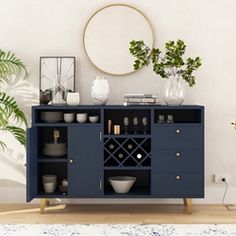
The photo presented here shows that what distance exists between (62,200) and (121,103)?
1.02 m

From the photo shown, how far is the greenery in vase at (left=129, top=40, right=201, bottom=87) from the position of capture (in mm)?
4062

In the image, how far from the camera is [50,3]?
441 cm

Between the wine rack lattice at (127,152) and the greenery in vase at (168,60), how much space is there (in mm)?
593

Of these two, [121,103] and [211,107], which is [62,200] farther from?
[211,107]

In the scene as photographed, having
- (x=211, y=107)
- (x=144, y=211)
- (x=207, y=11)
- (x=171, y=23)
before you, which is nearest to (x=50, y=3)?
(x=171, y=23)

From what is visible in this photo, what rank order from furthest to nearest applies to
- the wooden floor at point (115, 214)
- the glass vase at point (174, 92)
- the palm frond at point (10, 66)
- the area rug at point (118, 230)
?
the palm frond at point (10, 66) → the glass vase at point (174, 92) → the wooden floor at point (115, 214) → the area rug at point (118, 230)

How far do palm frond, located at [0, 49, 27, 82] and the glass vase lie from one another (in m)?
1.27

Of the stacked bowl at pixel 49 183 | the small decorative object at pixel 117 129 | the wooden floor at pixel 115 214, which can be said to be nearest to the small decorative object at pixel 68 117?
the small decorative object at pixel 117 129

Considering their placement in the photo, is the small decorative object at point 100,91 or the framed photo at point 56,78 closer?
the small decorative object at point 100,91

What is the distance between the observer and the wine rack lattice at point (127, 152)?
412cm

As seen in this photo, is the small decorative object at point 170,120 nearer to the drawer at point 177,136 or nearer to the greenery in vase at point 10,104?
the drawer at point 177,136

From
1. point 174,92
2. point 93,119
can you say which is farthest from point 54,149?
point 174,92

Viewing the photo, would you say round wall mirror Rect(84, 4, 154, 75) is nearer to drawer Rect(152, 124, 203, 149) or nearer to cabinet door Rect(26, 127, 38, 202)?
drawer Rect(152, 124, 203, 149)

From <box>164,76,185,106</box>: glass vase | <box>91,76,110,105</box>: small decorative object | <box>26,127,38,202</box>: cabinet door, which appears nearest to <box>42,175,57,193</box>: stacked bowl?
<box>26,127,38,202</box>: cabinet door
